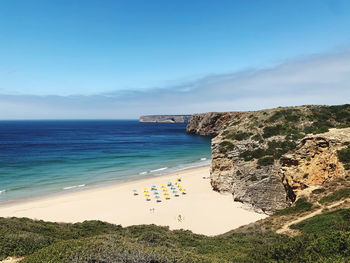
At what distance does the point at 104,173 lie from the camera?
37125 millimetres

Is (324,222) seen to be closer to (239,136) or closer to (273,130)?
(273,130)

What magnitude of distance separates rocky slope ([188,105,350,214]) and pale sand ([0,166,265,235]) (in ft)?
7.66

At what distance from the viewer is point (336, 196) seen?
1302 centimetres

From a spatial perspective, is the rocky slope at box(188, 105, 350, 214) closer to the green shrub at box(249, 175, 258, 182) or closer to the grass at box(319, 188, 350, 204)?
the green shrub at box(249, 175, 258, 182)

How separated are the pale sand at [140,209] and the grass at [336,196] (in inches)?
283

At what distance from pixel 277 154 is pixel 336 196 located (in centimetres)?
981

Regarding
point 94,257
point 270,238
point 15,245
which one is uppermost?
point 94,257

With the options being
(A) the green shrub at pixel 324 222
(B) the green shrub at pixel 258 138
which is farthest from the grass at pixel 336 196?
(B) the green shrub at pixel 258 138

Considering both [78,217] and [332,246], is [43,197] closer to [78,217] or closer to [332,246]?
[78,217]

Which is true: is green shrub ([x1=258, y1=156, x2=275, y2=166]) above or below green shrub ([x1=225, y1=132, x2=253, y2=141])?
Answer: below

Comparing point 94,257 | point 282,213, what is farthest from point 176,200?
point 94,257

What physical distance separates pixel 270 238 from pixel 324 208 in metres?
4.86

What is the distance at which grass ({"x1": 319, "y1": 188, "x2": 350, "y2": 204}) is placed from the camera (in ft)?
42.0

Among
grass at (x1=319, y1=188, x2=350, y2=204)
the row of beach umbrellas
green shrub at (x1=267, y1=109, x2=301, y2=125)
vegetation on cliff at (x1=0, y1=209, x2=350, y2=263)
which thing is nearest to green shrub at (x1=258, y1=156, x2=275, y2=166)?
grass at (x1=319, y1=188, x2=350, y2=204)
